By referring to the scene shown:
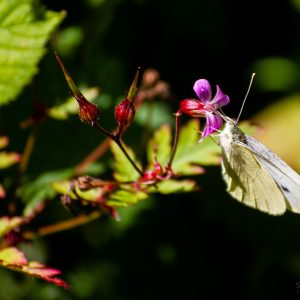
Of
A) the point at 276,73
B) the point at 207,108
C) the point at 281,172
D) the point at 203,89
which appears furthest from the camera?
the point at 276,73

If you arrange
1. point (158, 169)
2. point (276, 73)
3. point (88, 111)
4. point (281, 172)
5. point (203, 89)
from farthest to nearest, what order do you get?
point (276, 73), point (281, 172), point (158, 169), point (203, 89), point (88, 111)

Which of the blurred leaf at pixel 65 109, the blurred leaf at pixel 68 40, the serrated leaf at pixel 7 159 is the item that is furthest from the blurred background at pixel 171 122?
the serrated leaf at pixel 7 159

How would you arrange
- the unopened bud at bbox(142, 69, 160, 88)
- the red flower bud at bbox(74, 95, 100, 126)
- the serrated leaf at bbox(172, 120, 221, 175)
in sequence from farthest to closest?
the unopened bud at bbox(142, 69, 160, 88), the serrated leaf at bbox(172, 120, 221, 175), the red flower bud at bbox(74, 95, 100, 126)

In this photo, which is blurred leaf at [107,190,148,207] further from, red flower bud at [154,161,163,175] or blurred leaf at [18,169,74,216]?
blurred leaf at [18,169,74,216]

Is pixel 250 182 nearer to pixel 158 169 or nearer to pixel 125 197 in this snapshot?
pixel 158 169

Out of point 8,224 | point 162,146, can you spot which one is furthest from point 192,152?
point 8,224

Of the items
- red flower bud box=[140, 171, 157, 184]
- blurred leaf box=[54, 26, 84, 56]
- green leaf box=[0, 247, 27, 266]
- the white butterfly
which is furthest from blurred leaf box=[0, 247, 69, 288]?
blurred leaf box=[54, 26, 84, 56]

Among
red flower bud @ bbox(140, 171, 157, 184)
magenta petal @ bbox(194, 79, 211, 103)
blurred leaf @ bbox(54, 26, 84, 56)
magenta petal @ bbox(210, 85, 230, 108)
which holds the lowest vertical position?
red flower bud @ bbox(140, 171, 157, 184)

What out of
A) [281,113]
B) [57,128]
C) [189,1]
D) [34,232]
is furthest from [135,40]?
[34,232]
